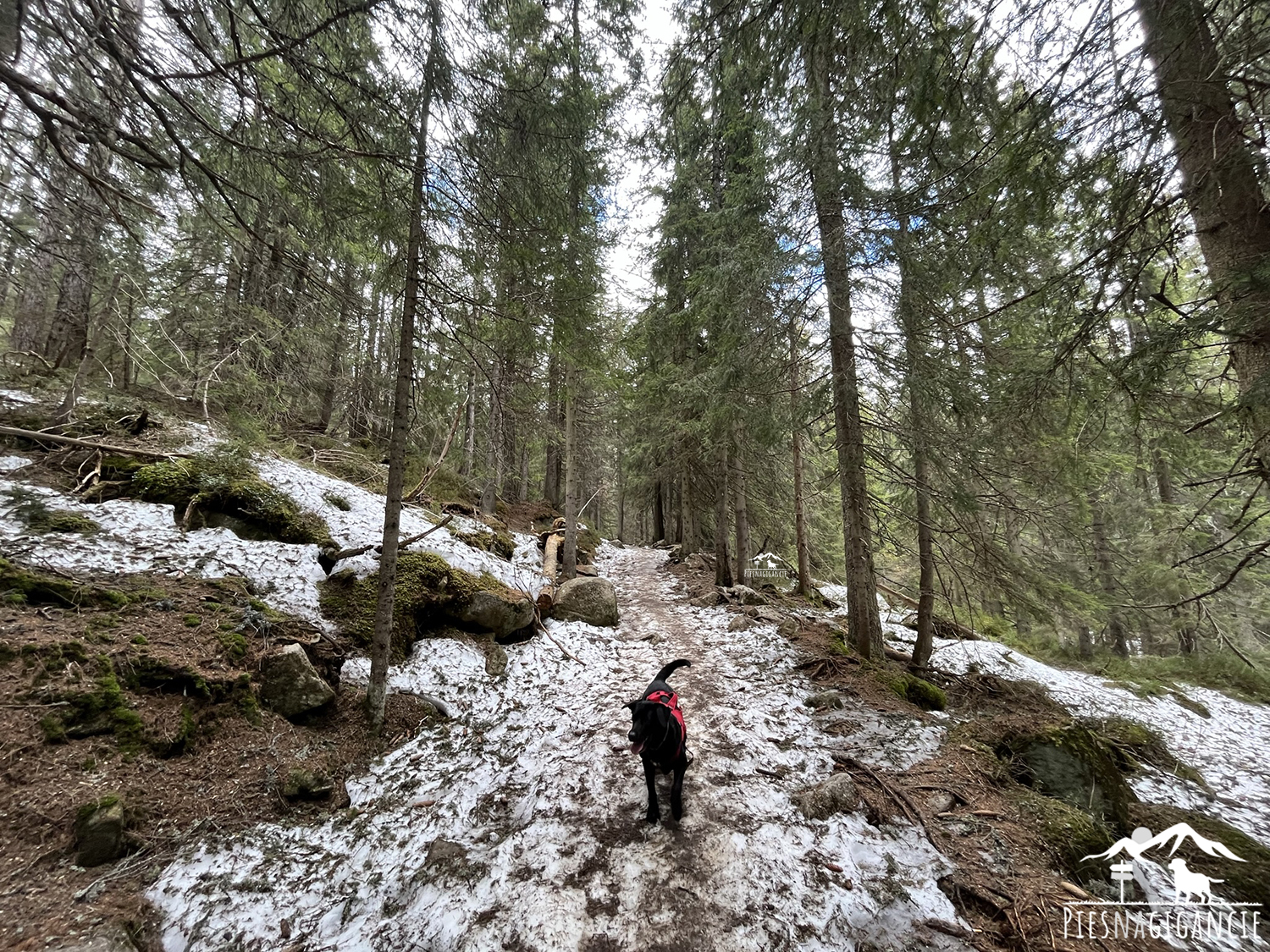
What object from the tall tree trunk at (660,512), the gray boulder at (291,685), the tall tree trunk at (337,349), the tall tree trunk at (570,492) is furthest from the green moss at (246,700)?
the tall tree trunk at (660,512)

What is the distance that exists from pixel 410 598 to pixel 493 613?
1186mm

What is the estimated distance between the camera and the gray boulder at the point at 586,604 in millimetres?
8055

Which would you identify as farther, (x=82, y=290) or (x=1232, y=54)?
(x=82, y=290)

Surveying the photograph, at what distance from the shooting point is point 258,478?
6.13 metres

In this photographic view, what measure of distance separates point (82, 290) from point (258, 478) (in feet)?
9.45

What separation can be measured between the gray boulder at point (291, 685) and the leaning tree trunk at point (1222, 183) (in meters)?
7.30

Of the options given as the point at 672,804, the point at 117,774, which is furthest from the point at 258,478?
the point at 672,804

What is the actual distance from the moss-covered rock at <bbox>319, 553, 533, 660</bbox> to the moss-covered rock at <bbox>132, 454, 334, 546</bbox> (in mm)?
887

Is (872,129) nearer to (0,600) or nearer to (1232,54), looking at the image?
(1232,54)

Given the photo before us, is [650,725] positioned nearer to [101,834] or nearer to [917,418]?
[101,834]

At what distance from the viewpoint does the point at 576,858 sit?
304cm

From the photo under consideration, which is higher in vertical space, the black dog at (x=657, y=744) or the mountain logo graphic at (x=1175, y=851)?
the black dog at (x=657, y=744)

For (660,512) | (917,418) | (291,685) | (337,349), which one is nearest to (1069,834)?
(917,418)

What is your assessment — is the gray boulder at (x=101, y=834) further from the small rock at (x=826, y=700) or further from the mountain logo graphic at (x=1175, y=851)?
the mountain logo graphic at (x=1175, y=851)
